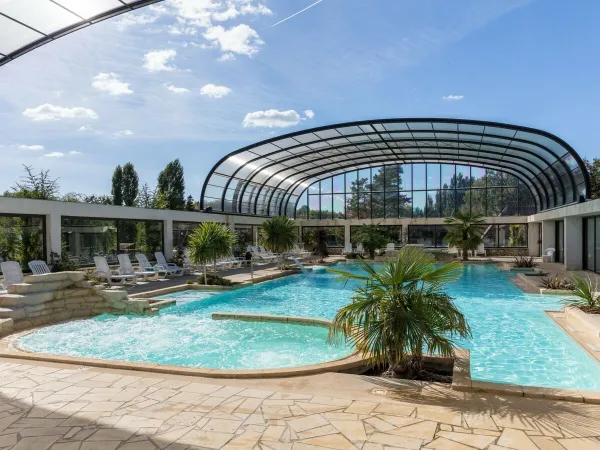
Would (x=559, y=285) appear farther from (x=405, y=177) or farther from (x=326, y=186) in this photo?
(x=326, y=186)

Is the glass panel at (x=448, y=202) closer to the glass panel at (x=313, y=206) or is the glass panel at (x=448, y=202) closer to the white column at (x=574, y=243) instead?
the glass panel at (x=313, y=206)

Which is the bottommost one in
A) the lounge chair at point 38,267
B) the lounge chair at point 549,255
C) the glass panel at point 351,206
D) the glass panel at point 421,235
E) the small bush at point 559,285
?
the small bush at point 559,285

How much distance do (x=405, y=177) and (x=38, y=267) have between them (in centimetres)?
2160

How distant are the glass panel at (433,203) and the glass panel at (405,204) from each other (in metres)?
1.09

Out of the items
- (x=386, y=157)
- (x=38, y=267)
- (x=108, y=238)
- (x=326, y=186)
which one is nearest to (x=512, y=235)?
(x=386, y=157)

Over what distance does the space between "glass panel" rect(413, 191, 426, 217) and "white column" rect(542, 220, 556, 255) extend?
7405 mm

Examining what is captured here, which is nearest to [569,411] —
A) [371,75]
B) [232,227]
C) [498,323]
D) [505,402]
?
[505,402]

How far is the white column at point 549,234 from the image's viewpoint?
21.8 meters

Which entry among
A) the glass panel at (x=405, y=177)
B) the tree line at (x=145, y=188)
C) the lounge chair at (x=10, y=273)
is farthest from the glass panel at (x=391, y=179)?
the lounge chair at (x=10, y=273)

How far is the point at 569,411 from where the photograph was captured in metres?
3.87

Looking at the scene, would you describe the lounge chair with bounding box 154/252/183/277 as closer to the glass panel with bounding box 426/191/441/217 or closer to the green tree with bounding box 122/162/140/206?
the glass panel with bounding box 426/191/441/217

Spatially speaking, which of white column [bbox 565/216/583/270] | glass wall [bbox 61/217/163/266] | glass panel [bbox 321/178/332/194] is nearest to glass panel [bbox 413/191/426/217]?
glass panel [bbox 321/178/332/194]

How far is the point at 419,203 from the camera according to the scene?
28.1 meters

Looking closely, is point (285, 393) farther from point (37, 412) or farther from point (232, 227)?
point (232, 227)
